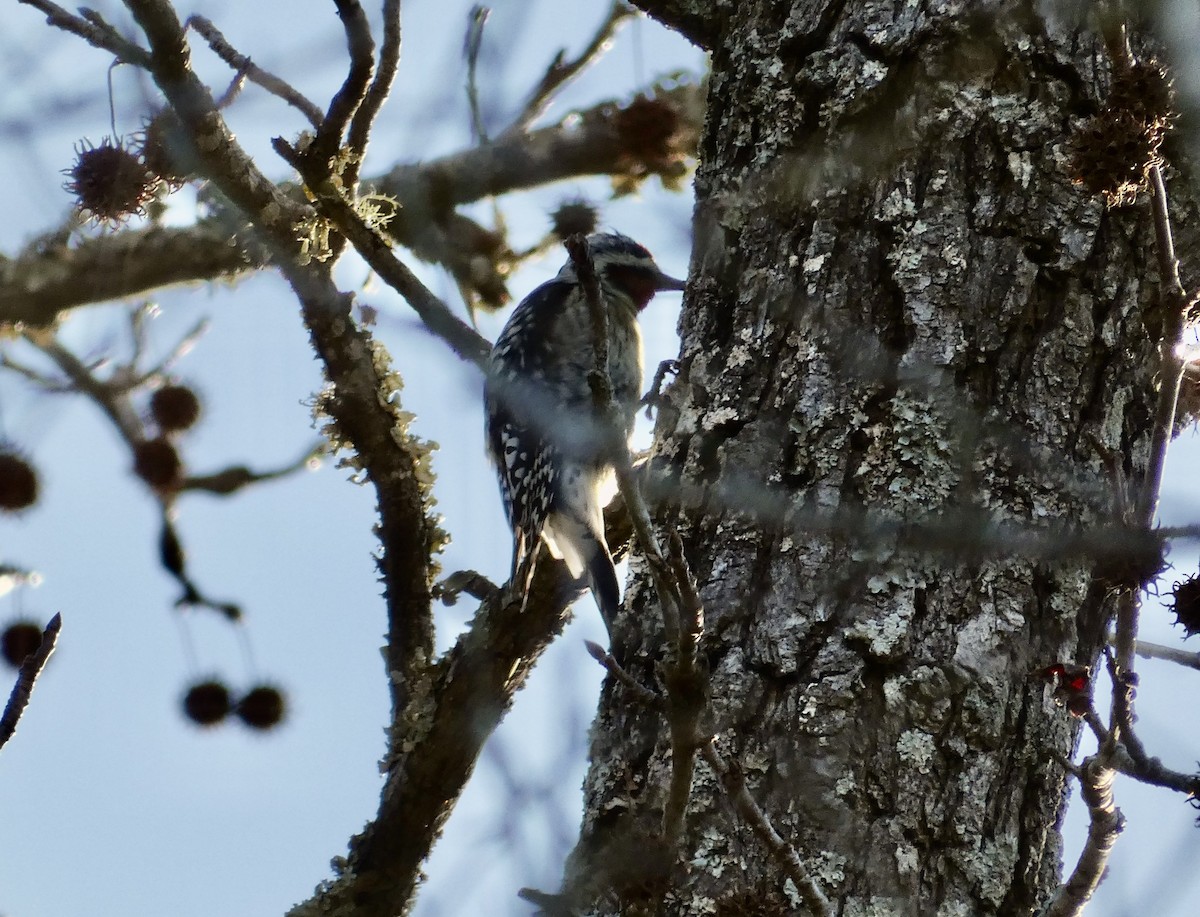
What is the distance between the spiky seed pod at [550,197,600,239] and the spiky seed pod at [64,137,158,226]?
1.07 metres

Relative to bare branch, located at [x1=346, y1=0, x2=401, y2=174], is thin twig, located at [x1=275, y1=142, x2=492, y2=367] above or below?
below

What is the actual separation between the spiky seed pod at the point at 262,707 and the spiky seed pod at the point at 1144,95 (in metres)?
2.96

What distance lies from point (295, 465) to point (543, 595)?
3.43ft

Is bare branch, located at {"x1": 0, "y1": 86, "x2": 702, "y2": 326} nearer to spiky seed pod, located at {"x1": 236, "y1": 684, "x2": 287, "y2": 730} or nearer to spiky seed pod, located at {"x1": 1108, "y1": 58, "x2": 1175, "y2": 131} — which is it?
spiky seed pod, located at {"x1": 236, "y1": 684, "x2": 287, "y2": 730}

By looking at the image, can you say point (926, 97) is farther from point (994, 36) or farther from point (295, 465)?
point (295, 465)

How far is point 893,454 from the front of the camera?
1949mm

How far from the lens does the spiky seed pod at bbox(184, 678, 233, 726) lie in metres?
3.86

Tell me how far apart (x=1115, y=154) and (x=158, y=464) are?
9.89 feet

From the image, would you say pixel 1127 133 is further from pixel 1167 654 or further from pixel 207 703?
pixel 207 703

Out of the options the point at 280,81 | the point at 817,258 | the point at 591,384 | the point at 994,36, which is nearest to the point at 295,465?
the point at 280,81

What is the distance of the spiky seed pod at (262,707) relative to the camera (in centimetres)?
386

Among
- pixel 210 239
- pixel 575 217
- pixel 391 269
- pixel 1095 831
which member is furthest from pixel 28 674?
pixel 210 239

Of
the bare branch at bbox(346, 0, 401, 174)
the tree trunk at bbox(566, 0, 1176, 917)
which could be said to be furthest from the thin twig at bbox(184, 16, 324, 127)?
the tree trunk at bbox(566, 0, 1176, 917)

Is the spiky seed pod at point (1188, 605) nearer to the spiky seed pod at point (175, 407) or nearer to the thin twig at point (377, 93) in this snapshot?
the thin twig at point (377, 93)
